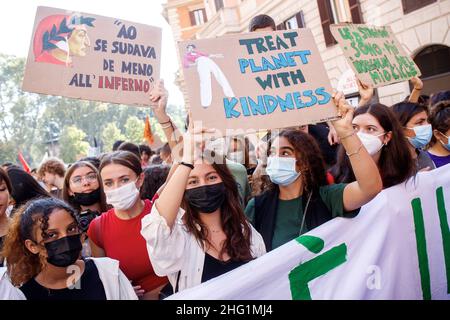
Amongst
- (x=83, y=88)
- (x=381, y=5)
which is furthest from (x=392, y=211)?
(x=381, y=5)

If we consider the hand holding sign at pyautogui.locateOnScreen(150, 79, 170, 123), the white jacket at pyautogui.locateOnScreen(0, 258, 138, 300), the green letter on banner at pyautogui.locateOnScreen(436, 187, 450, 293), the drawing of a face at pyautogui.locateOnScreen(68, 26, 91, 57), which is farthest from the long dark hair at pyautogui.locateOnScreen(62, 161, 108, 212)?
the green letter on banner at pyautogui.locateOnScreen(436, 187, 450, 293)

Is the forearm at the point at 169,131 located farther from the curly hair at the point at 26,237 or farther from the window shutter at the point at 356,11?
the window shutter at the point at 356,11

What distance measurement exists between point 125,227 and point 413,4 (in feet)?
31.3

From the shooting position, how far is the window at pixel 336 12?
10.7 meters

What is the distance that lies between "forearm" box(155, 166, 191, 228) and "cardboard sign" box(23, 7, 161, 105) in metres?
1.08

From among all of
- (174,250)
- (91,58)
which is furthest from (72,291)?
(91,58)

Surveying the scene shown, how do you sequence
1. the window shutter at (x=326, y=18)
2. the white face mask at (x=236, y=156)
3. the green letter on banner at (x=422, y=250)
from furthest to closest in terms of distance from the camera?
1. the window shutter at (x=326, y=18)
2. the white face mask at (x=236, y=156)
3. the green letter on banner at (x=422, y=250)

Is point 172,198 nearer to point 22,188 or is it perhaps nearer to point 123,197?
point 123,197

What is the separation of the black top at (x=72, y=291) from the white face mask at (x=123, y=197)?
0.62m

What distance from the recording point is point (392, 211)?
2.27 metres

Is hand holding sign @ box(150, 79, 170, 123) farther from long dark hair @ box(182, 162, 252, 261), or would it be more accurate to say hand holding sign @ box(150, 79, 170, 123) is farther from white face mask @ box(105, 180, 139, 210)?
long dark hair @ box(182, 162, 252, 261)

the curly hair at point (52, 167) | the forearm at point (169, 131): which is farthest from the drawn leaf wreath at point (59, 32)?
the curly hair at point (52, 167)

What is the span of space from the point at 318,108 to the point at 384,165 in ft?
2.52
